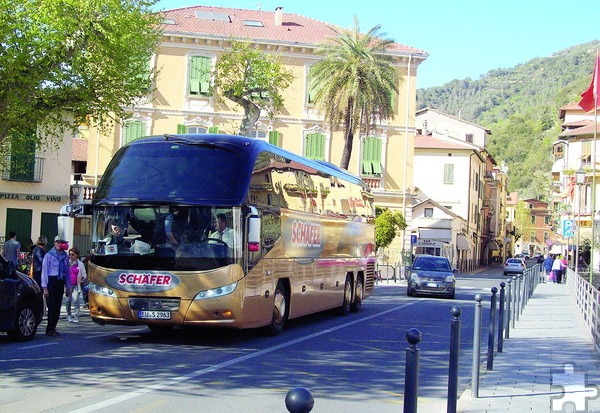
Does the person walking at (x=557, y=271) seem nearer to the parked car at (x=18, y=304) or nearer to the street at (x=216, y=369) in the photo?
the street at (x=216, y=369)

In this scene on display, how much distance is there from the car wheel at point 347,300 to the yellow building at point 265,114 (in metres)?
28.9

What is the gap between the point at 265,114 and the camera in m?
53.8

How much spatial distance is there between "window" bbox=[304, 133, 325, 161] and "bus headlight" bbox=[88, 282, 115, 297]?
40268 millimetres

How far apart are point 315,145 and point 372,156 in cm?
373

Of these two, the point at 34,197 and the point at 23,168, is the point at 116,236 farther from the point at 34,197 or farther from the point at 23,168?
the point at 34,197

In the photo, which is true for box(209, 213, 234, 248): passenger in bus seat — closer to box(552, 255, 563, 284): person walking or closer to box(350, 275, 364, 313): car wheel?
box(350, 275, 364, 313): car wheel

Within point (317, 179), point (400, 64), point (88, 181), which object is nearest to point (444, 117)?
point (400, 64)

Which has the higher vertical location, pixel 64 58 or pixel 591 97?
pixel 591 97

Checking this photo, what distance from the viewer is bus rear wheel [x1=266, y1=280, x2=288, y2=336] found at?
1678cm

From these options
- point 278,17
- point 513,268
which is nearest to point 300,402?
point 278,17

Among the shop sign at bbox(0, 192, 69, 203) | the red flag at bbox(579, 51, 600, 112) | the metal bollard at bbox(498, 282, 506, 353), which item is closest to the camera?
the metal bollard at bbox(498, 282, 506, 353)

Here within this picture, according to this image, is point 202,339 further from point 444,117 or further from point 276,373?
point 444,117

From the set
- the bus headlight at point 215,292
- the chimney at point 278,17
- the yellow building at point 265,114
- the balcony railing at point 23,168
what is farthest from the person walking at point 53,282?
the chimney at point 278,17

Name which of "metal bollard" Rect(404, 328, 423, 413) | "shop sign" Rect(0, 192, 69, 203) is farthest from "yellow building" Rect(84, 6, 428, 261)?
"metal bollard" Rect(404, 328, 423, 413)
